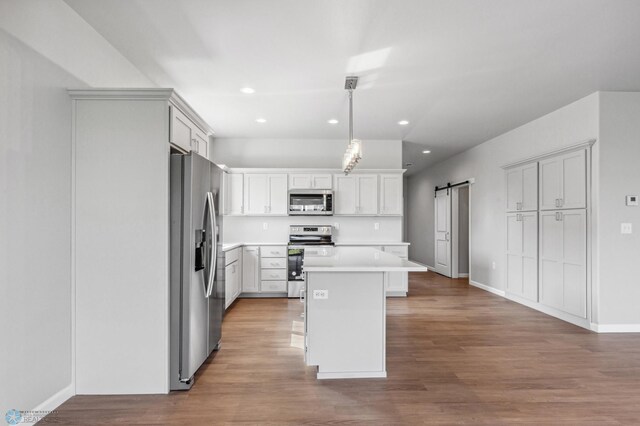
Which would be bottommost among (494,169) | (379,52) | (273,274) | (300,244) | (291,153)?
(273,274)

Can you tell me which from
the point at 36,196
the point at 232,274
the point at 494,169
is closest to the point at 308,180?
the point at 232,274

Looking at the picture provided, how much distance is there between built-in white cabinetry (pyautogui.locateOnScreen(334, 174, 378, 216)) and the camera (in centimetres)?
583

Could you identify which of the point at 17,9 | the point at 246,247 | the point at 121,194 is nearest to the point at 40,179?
the point at 121,194

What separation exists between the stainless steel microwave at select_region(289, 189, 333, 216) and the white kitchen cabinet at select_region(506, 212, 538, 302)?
2.96 meters

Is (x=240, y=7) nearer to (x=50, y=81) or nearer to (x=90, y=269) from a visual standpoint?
(x=50, y=81)

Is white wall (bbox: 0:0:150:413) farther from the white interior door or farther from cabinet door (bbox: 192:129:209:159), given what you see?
the white interior door

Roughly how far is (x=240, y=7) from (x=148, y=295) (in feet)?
7.00

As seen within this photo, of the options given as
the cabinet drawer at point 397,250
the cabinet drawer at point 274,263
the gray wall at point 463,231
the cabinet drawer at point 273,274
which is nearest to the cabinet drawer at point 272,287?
the cabinet drawer at point 273,274

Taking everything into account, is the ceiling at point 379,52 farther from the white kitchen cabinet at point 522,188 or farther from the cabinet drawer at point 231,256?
the cabinet drawer at point 231,256

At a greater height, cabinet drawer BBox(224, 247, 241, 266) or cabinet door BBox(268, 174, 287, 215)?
cabinet door BBox(268, 174, 287, 215)

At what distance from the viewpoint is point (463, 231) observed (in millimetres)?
7828

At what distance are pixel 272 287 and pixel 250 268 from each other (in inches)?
18.9

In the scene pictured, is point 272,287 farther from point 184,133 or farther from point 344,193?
point 184,133

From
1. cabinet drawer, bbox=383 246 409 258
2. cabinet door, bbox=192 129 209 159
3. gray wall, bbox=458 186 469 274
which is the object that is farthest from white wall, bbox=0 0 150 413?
gray wall, bbox=458 186 469 274
